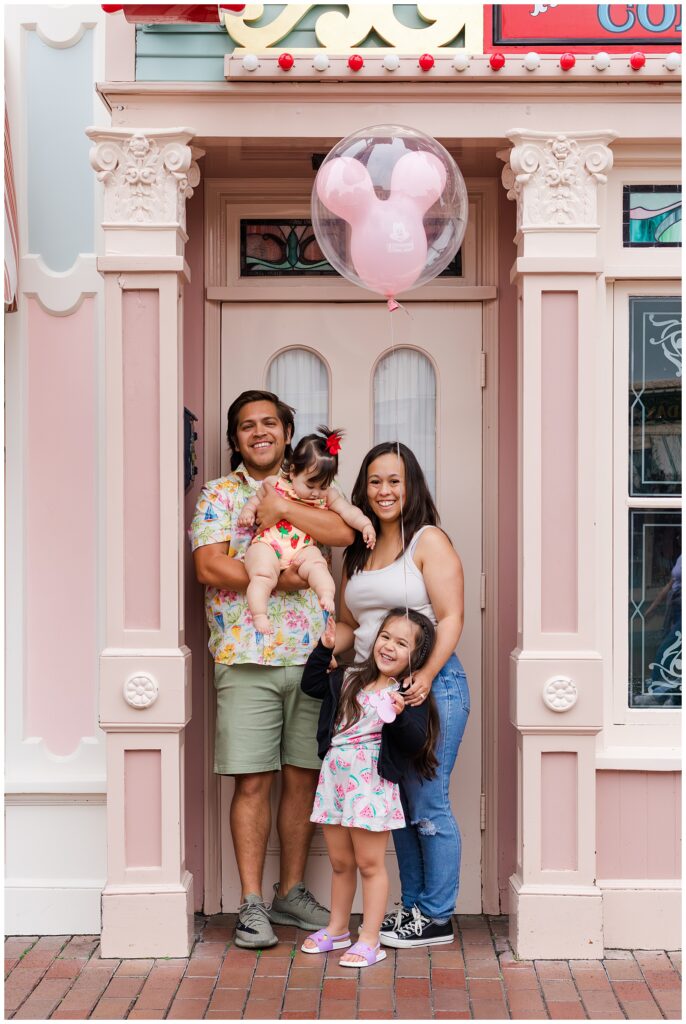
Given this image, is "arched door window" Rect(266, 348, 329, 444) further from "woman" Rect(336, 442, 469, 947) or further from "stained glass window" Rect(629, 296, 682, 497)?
"stained glass window" Rect(629, 296, 682, 497)

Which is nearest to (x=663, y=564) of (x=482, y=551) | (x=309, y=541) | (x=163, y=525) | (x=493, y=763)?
(x=482, y=551)

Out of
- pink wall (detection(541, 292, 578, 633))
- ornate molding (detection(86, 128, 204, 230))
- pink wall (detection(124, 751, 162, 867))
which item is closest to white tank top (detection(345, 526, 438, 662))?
pink wall (detection(541, 292, 578, 633))

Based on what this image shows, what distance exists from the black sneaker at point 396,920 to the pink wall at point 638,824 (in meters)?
0.76

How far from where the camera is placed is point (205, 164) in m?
4.56

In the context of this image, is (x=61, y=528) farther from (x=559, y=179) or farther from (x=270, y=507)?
(x=559, y=179)

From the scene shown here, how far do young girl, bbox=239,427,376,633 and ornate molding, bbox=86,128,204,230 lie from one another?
1.00 metres

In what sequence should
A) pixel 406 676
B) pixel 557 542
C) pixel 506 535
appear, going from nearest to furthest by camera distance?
1. pixel 406 676
2. pixel 557 542
3. pixel 506 535

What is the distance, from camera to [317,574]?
413 centimetres

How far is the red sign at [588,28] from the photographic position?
4137 mm

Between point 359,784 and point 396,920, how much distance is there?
0.64 metres

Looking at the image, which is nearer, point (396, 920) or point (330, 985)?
point (330, 985)

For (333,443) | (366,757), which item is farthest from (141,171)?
(366,757)

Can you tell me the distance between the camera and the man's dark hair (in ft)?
14.5

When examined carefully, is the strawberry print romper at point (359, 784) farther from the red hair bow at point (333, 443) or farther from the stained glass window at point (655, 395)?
the stained glass window at point (655, 395)
